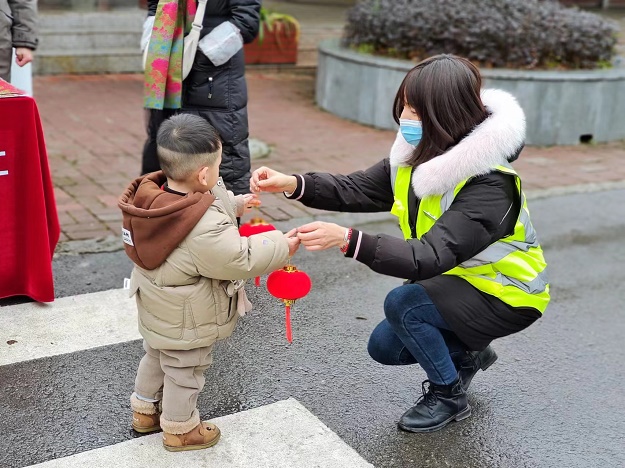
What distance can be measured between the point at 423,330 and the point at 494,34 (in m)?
5.75

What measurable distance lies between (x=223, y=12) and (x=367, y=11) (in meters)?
A: 4.30

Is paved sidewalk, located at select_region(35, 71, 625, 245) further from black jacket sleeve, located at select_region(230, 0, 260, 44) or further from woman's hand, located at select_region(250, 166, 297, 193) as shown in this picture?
woman's hand, located at select_region(250, 166, 297, 193)

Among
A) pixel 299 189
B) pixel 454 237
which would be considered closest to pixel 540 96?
pixel 299 189

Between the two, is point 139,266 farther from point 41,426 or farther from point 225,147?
point 225,147

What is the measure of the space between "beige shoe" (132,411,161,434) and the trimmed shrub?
6.05 m

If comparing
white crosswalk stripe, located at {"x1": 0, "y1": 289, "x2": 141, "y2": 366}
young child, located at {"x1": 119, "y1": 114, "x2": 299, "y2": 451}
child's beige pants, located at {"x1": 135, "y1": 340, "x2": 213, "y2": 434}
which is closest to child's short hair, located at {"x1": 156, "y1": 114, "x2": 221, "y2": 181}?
young child, located at {"x1": 119, "y1": 114, "x2": 299, "y2": 451}

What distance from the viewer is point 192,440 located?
2.95m

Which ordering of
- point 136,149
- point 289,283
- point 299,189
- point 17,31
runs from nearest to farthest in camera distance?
1. point 289,283
2. point 299,189
3. point 17,31
4. point 136,149

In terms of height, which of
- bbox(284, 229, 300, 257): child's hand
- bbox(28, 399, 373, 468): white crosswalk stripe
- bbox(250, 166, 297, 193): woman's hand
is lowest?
bbox(28, 399, 373, 468): white crosswalk stripe

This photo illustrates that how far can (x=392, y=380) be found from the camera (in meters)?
3.59

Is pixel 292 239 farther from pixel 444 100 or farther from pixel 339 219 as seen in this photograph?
pixel 339 219

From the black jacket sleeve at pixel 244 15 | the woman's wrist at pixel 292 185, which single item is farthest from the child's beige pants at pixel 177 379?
the black jacket sleeve at pixel 244 15

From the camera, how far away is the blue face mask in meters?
2.86

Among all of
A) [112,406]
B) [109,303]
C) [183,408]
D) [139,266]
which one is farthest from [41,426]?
[109,303]
